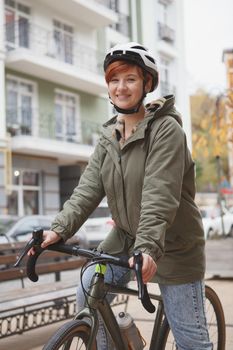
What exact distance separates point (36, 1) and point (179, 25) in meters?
10.5

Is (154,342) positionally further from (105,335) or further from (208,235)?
(208,235)

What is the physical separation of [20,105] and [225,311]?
1413cm

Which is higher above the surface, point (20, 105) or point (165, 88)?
point (165, 88)

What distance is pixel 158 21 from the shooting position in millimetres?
26828

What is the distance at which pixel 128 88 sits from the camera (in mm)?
2619

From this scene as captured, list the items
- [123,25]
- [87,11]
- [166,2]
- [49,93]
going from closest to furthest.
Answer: [49,93] < [87,11] < [123,25] < [166,2]

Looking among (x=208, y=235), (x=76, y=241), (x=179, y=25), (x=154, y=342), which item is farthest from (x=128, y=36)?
(x=154, y=342)

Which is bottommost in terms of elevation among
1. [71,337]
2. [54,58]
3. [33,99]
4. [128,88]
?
[71,337]

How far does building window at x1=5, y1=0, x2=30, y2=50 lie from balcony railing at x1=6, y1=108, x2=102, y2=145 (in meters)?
2.24

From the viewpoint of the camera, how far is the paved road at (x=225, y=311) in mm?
4973

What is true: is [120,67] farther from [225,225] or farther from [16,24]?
[225,225]

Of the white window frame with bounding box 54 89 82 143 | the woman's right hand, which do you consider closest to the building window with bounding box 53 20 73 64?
the white window frame with bounding box 54 89 82 143

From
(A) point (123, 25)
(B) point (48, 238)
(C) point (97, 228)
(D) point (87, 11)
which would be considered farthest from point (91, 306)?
(A) point (123, 25)

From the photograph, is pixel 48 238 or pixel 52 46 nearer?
pixel 48 238
